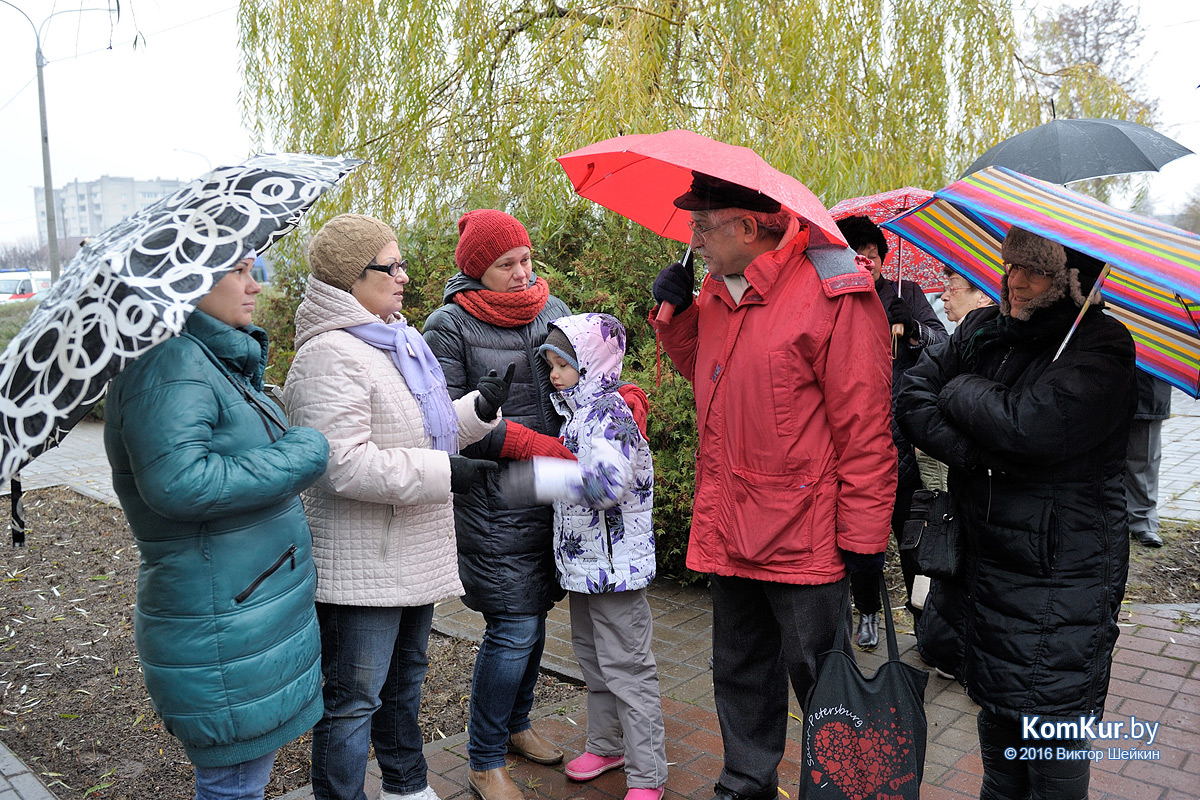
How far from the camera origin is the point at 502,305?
3.20 metres

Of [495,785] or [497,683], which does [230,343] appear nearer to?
[497,683]

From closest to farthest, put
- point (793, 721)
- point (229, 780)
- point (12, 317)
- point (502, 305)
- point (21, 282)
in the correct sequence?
point (229, 780) < point (502, 305) < point (793, 721) < point (12, 317) < point (21, 282)

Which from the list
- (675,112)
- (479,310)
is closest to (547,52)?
(675,112)

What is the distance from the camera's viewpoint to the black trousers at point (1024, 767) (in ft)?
8.18

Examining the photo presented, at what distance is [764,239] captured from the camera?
284cm

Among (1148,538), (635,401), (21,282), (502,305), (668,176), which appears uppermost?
(668,176)

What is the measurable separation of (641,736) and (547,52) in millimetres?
4863

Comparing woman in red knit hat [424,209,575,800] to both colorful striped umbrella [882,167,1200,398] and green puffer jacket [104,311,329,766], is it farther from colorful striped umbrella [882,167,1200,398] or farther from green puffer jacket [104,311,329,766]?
colorful striped umbrella [882,167,1200,398]

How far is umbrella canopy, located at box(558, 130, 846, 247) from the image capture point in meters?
2.46

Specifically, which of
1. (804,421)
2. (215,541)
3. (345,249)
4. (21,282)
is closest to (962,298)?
(804,421)

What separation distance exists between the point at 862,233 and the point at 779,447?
6.43ft

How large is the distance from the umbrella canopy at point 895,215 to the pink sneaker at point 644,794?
2.46m

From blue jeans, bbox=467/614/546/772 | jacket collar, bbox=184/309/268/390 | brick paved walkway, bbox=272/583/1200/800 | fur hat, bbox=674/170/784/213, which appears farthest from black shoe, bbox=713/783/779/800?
jacket collar, bbox=184/309/268/390

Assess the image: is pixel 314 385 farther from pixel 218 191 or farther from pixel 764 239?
pixel 764 239
